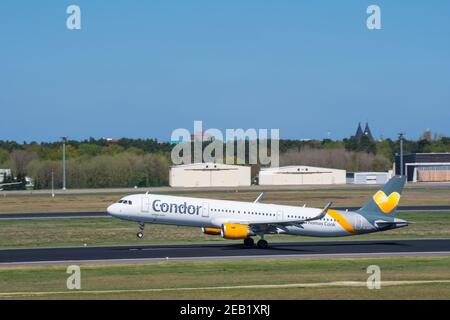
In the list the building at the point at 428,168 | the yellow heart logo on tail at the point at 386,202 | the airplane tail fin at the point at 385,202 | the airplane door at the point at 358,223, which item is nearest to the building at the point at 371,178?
the building at the point at 428,168

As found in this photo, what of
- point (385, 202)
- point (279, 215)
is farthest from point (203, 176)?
point (279, 215)

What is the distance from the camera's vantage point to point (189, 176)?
529 ft

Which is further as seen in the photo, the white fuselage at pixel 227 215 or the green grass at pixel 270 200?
the green grass at pixel 270 200

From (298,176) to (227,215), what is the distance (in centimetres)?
11316

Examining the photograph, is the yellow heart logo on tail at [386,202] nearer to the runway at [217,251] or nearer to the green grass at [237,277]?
the runway at [217,251]

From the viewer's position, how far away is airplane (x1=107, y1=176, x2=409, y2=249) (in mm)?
56188

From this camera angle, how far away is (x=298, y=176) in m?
169

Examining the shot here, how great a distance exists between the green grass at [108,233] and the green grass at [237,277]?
14.4 m

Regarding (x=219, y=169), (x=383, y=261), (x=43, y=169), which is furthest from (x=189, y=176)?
(x=383, y=261)

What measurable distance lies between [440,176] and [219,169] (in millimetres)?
47075

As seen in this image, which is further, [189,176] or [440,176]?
[440,176]

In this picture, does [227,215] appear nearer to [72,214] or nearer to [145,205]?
[145,205]

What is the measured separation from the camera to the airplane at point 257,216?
56.2 metres
